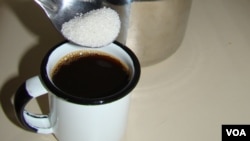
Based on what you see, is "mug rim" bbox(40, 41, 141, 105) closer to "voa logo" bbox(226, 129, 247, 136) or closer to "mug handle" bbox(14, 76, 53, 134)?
"mug handle" bbox(14, 76, 53, 134)

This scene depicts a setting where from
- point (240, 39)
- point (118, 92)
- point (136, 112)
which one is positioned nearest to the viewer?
point (118, 92)

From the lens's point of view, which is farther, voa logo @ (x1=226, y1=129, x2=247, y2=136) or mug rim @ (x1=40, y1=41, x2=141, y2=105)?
voa logo @ (x1=226, y1=129, x2=247, y2=136)

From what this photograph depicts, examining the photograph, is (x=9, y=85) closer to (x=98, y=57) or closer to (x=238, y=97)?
(x=98, y=57)

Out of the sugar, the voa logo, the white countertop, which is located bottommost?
the voa logo

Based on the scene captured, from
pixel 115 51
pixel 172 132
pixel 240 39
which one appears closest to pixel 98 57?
pixel 115 51

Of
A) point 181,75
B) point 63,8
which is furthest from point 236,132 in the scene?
point 63,8

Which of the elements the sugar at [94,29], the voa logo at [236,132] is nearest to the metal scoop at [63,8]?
the sugar at [94,29]

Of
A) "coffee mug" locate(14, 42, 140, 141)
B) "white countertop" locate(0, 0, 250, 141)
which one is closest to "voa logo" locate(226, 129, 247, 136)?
"white countertop" locate(0, 0, 250, 141)

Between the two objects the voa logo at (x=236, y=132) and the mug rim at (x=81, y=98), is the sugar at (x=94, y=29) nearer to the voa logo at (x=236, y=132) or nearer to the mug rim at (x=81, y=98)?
the mug rim at (x=81, y=98)
